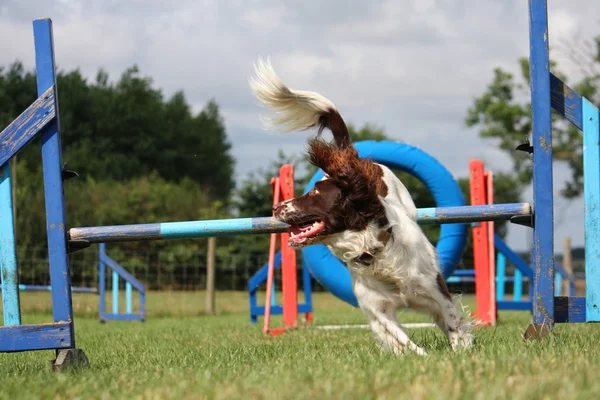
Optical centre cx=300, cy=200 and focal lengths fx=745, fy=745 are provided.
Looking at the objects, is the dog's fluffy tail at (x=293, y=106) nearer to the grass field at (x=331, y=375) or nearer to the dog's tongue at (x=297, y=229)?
the dog's tongue at (x=297, y=229)

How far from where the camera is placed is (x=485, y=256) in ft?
24.4

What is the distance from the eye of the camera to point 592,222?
3.93 m

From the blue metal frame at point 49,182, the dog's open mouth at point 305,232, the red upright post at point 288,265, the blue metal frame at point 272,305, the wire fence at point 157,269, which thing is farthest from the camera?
the wire fence at point 157,269

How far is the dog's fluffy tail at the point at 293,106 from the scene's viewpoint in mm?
4844

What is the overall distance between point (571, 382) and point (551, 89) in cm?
225

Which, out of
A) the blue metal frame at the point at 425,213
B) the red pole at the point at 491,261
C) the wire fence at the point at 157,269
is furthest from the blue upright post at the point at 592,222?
the wire fence at the point at 157,269

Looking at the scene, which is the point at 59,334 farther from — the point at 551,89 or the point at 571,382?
the point at 551,89

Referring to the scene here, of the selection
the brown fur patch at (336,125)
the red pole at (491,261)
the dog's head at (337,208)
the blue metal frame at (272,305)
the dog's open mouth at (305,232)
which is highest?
the brown fur patch at (336,125)

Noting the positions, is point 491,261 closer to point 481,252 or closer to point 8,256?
point 481,252

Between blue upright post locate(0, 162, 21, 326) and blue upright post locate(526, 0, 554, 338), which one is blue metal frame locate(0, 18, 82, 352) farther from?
blue upright post locate(526, 0, 554, 338)

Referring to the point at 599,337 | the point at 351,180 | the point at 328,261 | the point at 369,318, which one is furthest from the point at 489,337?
the point at 328,261

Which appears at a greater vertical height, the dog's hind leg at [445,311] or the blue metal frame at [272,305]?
the dog's hind leg at [445,311]

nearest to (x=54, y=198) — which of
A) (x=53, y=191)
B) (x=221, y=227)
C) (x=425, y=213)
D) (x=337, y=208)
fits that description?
(x=53, y=191)

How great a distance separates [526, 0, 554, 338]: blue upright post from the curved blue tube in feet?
8.68
